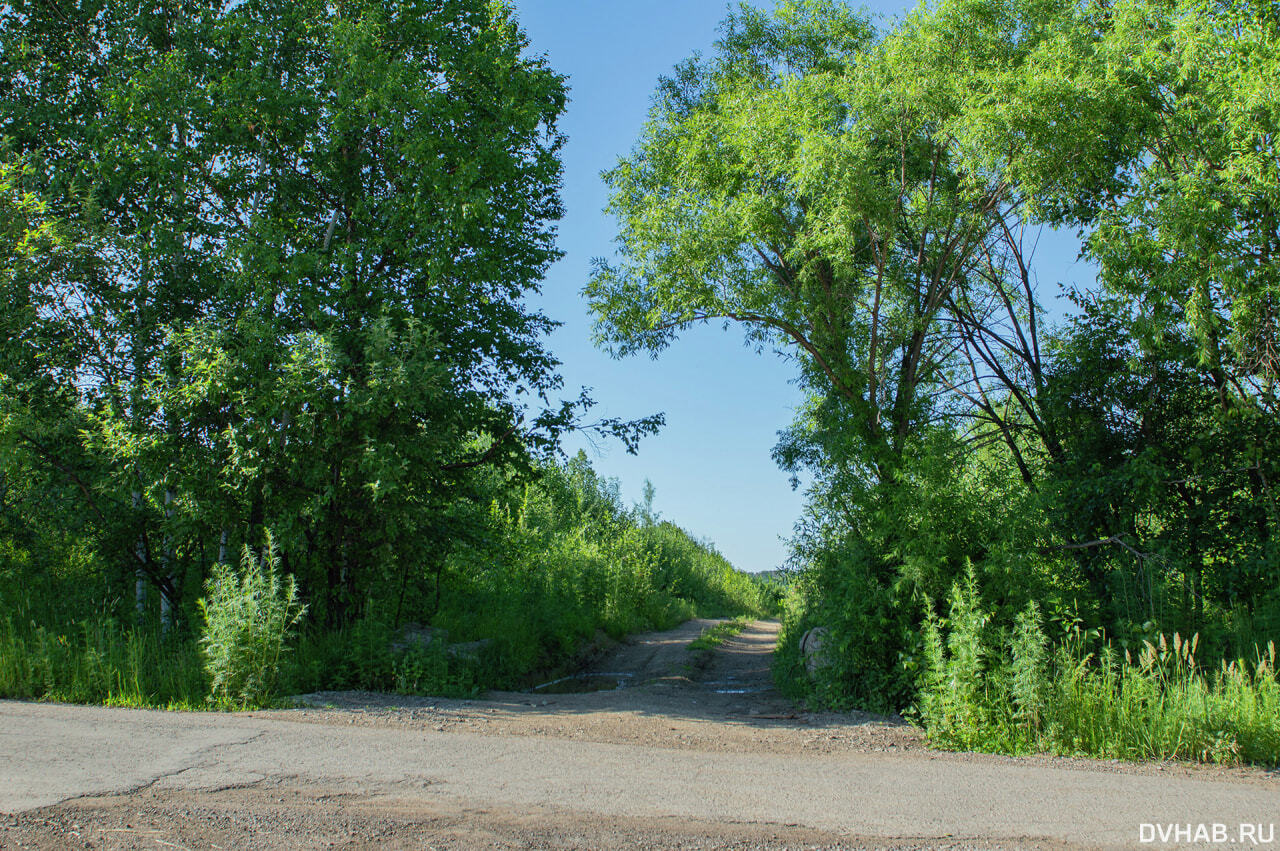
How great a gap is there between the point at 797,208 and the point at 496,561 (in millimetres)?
9009

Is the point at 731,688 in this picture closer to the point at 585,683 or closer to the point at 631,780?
the point at 585,683

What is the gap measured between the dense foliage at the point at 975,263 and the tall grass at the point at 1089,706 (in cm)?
66

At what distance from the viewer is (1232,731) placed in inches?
263

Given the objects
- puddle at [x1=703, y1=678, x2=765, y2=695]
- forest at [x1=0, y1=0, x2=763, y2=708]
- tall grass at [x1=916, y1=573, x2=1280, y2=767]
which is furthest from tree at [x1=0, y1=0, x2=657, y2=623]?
tall grass at [x1=916, y1=573, x2=1280, y2=767]

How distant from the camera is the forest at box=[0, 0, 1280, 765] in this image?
9.45 meters

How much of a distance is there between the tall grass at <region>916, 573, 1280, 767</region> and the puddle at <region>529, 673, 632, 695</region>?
5982 mm

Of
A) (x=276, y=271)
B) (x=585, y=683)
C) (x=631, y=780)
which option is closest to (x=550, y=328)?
(x=276, y=271)

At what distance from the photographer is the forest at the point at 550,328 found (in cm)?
945

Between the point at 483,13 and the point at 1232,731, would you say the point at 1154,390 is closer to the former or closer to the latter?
the point at 1232,731

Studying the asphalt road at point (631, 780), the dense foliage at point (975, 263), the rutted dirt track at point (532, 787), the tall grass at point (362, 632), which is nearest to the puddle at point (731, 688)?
the dense foliage at point (975, 263)

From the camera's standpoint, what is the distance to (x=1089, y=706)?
7.18m

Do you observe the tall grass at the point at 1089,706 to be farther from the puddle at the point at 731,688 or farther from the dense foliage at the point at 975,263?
the puddle at the point at 731,688

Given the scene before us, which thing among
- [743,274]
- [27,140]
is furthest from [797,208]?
[27,140]

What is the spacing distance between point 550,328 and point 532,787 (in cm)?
989
